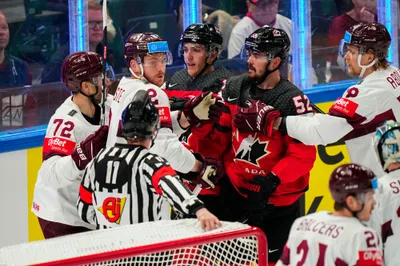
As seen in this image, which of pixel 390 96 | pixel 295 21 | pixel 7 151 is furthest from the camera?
pixel 295 21

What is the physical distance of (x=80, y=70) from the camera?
4875 millimetres

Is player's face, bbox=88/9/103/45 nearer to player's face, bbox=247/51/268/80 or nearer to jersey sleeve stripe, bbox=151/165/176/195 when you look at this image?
player's face, bbox=247/51/268/80

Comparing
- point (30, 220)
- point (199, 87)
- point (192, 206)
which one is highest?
point (199, 87)

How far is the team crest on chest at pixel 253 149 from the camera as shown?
502 centimetres

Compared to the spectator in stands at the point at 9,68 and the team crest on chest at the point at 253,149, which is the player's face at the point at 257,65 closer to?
the team crest on chest at the point at 253,149

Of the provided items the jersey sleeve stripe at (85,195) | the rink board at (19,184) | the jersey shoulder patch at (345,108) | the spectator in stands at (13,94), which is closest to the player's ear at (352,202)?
the jersey sleeve stripe at (85,195)

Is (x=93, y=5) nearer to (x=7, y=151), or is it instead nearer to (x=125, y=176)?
(x=7, y=151)

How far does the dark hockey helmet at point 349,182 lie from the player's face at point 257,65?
1.37m

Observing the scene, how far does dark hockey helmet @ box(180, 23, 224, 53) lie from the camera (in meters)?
5.25

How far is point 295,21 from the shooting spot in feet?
22.4

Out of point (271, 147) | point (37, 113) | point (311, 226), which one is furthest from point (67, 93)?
point (311, 226)

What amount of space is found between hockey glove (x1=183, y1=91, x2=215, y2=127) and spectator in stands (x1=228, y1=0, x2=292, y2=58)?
62.0 inches

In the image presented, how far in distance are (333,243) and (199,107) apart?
5.16 ft

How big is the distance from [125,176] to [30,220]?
1848 millimetres
